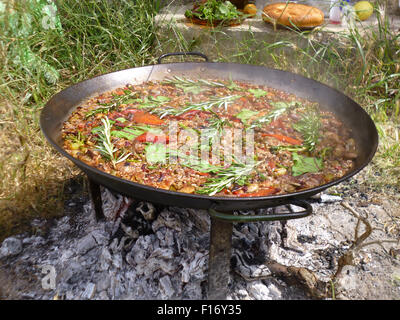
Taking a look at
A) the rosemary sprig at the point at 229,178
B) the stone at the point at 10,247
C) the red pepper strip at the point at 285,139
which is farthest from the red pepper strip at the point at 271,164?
the stone at the point at 10,247

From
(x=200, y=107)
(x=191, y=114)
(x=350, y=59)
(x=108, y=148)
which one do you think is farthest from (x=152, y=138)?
(x=350, y=59)

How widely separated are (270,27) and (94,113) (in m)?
3.38

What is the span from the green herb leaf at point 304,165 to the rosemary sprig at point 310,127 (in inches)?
4.7

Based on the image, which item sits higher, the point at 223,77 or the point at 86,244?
the point at 223,77

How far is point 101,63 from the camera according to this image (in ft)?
13.9

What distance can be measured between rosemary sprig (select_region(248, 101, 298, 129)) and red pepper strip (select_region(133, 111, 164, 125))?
27.2 inches

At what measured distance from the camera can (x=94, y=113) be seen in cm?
252

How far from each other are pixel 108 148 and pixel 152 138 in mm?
318

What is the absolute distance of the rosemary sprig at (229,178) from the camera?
6.16 feet

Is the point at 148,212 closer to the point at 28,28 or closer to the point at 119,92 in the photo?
the point at 119,92

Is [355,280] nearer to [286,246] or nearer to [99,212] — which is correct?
[286,246]

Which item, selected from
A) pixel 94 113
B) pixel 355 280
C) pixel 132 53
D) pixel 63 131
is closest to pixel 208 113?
pixel 94 113

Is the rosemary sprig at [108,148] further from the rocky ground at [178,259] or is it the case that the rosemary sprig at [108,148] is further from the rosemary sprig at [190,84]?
the rosemary sprig at [190,84]

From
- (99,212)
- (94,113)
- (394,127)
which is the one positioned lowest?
(394,127)
